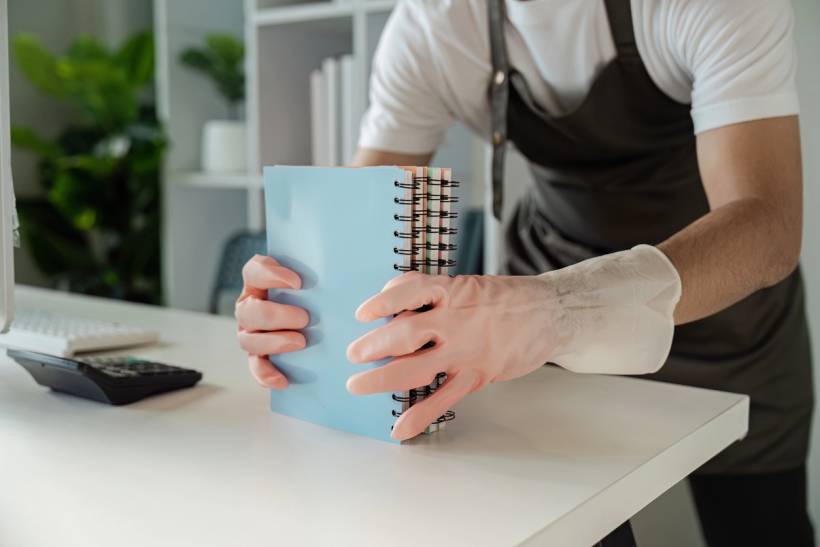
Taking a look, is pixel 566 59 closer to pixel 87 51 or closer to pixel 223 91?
pixel 223 91

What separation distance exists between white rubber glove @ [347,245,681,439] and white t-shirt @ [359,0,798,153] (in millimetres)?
333

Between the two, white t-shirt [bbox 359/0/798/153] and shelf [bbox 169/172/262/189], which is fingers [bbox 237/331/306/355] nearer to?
white t-shirt [bbox 359/0/798/153]

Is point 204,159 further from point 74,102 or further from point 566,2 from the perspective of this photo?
point 566,2

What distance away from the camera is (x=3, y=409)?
31.2 inches

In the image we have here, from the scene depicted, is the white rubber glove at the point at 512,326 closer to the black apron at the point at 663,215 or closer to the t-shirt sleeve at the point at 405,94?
the black apron at the point at 663,215

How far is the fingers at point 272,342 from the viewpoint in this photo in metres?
0.75

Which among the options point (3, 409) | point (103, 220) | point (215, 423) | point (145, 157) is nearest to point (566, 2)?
point (215, 423)

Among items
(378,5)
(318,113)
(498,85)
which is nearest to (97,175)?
(318,113)

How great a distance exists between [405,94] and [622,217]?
1.27ft

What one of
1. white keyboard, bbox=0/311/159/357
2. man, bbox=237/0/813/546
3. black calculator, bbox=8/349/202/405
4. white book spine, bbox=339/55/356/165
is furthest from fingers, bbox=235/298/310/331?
white book spine, bbox=339/55/356/165

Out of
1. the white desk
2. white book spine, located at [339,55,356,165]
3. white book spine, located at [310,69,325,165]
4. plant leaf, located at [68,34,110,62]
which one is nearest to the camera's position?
the white desk

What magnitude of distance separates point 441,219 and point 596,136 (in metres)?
0.60

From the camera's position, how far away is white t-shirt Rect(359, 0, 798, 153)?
0.97 meters

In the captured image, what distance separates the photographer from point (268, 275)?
2.48ft
